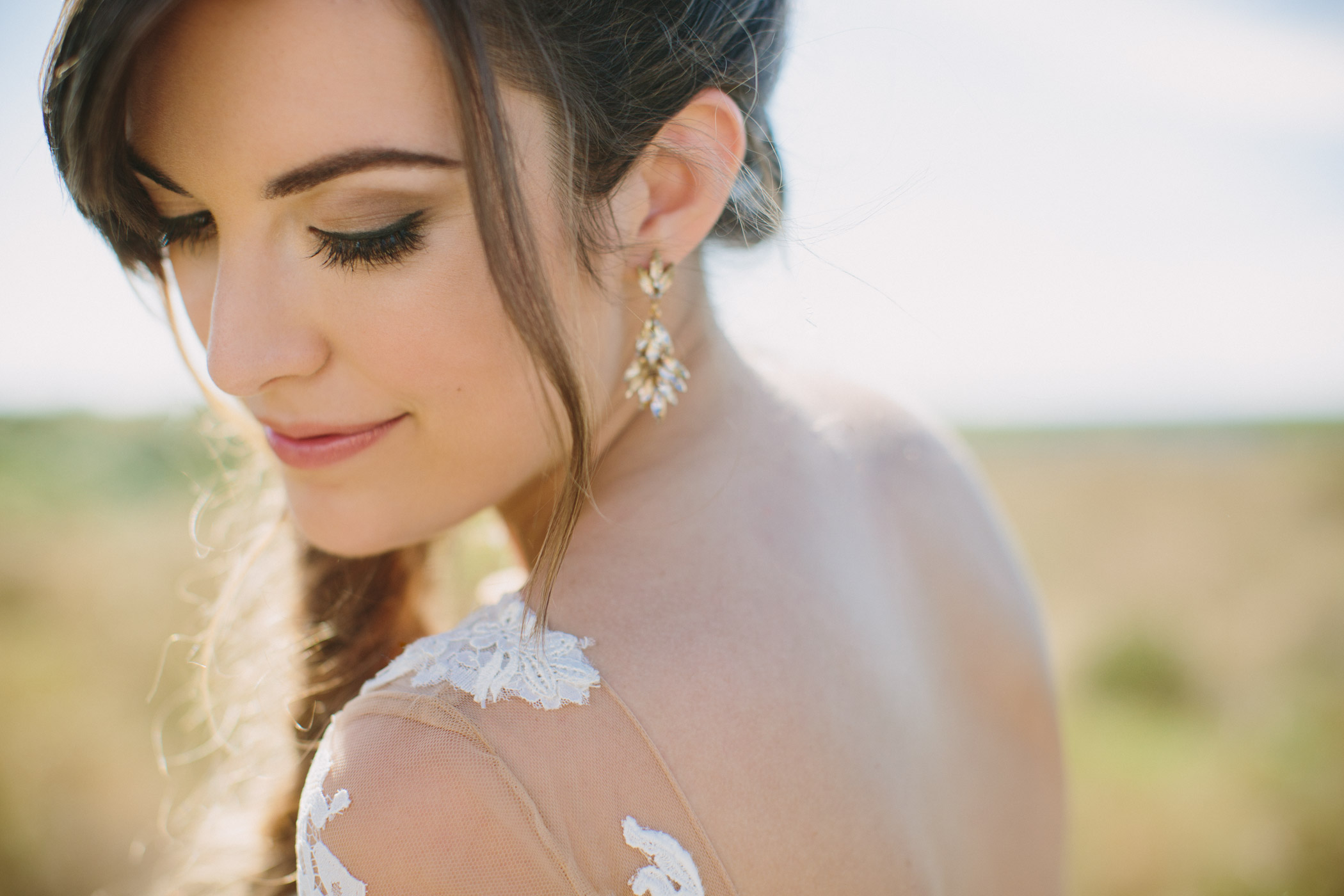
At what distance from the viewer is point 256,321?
3.87 feet

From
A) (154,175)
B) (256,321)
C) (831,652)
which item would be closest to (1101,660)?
(831,652)

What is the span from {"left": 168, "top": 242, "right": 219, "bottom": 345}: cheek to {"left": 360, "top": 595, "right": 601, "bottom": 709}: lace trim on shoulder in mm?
739

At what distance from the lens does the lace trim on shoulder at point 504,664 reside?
3.22 feet

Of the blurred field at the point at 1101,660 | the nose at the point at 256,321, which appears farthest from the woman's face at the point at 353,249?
Result: the blurred field at the point at 1101,660

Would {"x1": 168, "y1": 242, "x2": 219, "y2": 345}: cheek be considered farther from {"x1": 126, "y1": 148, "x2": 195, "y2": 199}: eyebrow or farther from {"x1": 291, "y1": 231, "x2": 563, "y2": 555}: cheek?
{"x1": 291, "y1": 231, "x2": 563, "y2": 555}: cheek

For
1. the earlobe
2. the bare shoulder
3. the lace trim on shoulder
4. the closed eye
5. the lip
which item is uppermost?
the earlobe

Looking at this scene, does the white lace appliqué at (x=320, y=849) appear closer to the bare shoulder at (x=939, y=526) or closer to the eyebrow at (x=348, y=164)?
the eyebrow at (x=348, y=164)

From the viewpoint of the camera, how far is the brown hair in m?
1.08

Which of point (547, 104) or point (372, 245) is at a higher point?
point (547, 104)

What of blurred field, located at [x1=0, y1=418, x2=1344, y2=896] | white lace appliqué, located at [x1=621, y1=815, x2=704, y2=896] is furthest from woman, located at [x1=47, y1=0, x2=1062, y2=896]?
blurred field, located at [x1=0, y1=418, x2=1344, y2=896]

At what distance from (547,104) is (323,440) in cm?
69

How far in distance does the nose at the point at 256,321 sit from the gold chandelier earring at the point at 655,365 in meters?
0.55

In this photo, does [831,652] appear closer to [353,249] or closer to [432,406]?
[432,406]

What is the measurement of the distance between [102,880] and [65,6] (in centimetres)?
375
